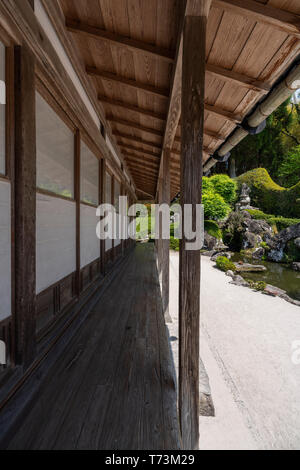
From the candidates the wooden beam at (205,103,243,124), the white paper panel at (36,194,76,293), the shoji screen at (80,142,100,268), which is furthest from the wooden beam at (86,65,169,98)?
the white paper panel at (36,194,76,293)

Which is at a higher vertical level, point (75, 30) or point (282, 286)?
point (75, 30)

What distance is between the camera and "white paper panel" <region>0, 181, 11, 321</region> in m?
1.27

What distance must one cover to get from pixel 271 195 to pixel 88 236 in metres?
21.6

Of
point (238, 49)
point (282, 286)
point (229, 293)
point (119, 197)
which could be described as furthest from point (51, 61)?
point (282, 286)

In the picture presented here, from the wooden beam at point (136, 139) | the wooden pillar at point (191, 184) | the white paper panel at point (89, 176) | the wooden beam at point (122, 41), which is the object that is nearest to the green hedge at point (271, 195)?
the wooden beam at point (136, 139)

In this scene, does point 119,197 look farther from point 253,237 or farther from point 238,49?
point 253,237

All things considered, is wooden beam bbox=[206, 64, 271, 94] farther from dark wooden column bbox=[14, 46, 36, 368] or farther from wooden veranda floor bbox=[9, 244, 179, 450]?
wooden veranda floor bbox=[9, 244, 179, 450]

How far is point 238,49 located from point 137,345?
8.23ft

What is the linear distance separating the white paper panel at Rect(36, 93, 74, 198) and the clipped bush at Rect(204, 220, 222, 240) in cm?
1545

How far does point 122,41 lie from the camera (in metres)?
1.79

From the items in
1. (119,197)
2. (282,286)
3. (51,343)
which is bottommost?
(282,286)

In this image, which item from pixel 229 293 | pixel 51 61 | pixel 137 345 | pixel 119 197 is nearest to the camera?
pixel 51 61

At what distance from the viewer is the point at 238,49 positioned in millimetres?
1500

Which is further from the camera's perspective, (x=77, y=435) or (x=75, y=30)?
(x=75, y=30)
